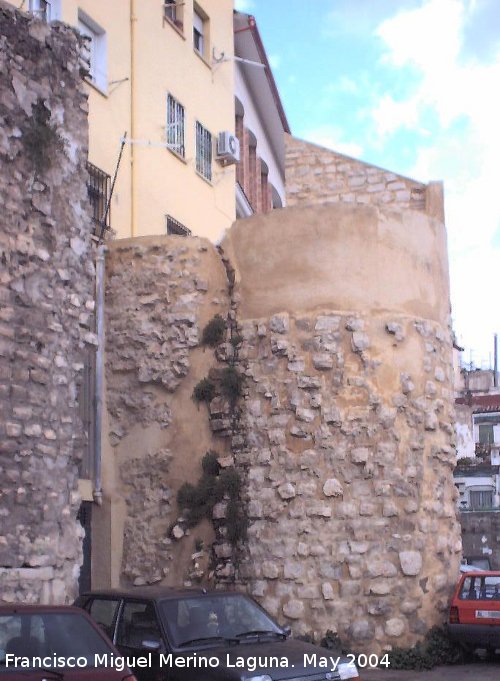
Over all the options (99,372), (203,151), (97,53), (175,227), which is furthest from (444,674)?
(203,151)

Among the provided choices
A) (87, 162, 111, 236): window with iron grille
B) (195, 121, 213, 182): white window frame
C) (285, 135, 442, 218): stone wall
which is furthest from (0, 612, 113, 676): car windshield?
(195, 121, 213, 182): white window frame

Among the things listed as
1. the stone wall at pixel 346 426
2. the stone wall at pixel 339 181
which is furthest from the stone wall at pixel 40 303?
the stone wall at pixel 339 181

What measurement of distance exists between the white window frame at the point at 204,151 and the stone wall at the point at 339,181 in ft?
8.99

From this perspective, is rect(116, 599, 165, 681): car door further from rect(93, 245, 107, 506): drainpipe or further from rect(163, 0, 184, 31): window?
rect(163, 0, 184, 31): window

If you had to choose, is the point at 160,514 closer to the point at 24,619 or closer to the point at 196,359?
the point at 196,359

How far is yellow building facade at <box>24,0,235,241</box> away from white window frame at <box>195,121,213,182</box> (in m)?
0.02

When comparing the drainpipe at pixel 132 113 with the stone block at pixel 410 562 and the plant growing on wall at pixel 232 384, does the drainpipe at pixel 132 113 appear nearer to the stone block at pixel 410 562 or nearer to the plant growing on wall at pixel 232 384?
the plant growing on wall at pixel 232 384

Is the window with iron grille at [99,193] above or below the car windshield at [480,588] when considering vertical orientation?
above

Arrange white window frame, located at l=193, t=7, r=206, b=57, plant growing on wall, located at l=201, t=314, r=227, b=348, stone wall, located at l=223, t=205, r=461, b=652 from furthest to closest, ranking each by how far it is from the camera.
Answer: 1. white window frame, located at l=193, t=7, r=206, b=57
2. plant growing on wall, located at l=201, t=314, r=227, b=348
3. stone wall, located at l=223, t=205, r=461, b=652

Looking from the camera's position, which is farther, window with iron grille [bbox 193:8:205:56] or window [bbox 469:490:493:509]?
window [bbox 469:490:493:509]

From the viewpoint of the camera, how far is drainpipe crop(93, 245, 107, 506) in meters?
14.6

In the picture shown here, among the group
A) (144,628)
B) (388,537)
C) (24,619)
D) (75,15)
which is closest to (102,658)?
(24,619)

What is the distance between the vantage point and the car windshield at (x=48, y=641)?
6969mm

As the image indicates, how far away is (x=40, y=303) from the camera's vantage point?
1105 centimetres
